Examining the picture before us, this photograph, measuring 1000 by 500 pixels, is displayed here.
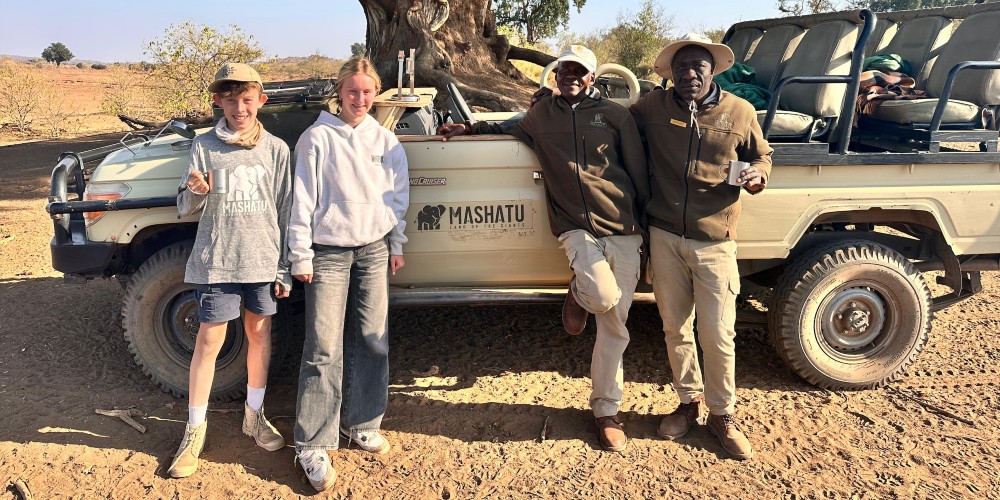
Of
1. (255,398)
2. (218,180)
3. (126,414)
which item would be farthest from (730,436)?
(126,414)

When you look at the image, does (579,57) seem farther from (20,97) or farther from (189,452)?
(20,97)

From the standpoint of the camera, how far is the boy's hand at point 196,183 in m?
3.17

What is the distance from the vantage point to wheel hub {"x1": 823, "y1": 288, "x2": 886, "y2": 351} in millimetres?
4180

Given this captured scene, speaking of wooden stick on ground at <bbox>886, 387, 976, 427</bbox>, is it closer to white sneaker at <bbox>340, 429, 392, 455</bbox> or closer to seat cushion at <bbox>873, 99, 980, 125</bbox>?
seat cushion at <bbox>873, 99, 980, 125</bbox>

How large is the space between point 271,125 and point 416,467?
2326 millimetres

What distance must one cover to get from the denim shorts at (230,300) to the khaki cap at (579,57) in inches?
70.9

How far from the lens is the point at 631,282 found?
361 centimetres

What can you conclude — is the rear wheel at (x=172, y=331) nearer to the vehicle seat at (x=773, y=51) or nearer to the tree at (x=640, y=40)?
the vehicle seat at (x=773, y=51)

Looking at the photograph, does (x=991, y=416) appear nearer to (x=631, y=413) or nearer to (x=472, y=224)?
(x=631, y=413)

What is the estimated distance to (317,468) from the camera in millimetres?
3279

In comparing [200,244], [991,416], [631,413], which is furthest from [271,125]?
[991,416]

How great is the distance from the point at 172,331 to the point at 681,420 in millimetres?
2893

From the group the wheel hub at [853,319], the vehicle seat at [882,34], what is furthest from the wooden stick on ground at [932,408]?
the vehicle seat at [882,34]

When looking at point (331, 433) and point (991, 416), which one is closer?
point (331, 433)
